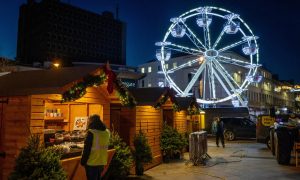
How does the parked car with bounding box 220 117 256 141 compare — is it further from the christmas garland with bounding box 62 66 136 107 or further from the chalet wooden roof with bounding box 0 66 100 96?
the chalet wooden roof with bounding box 0 66 100 96

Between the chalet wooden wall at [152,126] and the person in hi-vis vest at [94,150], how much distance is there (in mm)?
4432

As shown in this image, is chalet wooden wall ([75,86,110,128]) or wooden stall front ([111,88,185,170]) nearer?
chalet wooden wall ([75,86,110,128])

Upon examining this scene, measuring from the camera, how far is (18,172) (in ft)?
19.8

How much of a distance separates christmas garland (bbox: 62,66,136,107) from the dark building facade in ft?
170

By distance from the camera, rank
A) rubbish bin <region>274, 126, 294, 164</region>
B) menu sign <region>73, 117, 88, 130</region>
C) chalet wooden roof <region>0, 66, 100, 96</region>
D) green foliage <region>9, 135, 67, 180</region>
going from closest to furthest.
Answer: green foliage <region>9, 135, 67, 180</region> < chalet wooden roof <region>0, 66, 100, 96</region> < menu sign <region>73, 117, 88, 130</region> < rubbish bin <region>274, 126, 294, 164</region>

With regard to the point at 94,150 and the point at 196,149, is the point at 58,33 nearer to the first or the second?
the point at 196,149

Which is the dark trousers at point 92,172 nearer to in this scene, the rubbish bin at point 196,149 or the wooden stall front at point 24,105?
the wooden stall front at point 24,105

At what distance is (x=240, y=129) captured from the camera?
25344 mm

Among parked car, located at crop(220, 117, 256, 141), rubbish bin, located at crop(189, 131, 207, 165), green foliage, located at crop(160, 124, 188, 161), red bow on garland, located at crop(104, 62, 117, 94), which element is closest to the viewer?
red bow on garland, located at crop(104, 62, 117, 94)

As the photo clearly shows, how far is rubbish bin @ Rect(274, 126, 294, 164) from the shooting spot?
40.9 ft

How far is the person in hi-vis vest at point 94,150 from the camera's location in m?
6.15

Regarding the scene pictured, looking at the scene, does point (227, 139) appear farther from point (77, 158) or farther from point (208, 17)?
point (77, 158)

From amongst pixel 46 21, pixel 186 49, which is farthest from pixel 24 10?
pixel 186 49

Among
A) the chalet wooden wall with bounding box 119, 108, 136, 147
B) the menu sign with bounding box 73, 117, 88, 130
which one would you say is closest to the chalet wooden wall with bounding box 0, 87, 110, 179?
the menu sign with bounding box 73, 117, 88, 130
